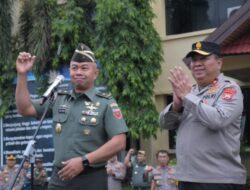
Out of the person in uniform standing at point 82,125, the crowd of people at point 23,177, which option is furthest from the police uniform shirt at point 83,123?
the crowd of people at point 23,177

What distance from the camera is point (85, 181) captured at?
10.8 ft

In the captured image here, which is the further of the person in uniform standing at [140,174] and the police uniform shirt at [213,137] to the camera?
the person in uniform standing at [140,174]

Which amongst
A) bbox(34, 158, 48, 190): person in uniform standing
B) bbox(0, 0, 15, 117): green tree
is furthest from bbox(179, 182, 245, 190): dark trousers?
bbox(0, 0, 15, 117): green tree

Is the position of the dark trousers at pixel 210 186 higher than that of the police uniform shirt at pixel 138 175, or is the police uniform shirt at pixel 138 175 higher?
the dark trousers at pixel 210 186

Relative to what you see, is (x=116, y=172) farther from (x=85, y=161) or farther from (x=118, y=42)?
(x=85, y=161)

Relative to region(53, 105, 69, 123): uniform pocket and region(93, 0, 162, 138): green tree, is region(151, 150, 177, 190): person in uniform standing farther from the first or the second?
region(53, 105, 69, 123): uniform pocket

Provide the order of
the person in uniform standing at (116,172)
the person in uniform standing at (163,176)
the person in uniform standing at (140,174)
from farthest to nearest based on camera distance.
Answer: the person in uniform standing at (116,172)
the person in uniform standing at (140,174)
the person in uniform standing at (163,176)

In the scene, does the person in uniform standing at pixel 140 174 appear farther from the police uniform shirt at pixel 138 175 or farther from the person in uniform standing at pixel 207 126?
the person in uniform standing at pixel 207 126

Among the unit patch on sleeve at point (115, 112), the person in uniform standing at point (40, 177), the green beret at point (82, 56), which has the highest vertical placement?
the green beret at point (82, 56)

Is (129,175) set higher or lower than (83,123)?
lower

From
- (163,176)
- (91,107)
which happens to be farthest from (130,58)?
(91,107)

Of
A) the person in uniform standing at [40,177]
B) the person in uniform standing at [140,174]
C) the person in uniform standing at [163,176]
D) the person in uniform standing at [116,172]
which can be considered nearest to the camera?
the person in uniform standing at [163,176]

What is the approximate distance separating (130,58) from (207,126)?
28.2ft

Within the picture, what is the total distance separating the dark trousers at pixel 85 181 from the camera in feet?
10.8
